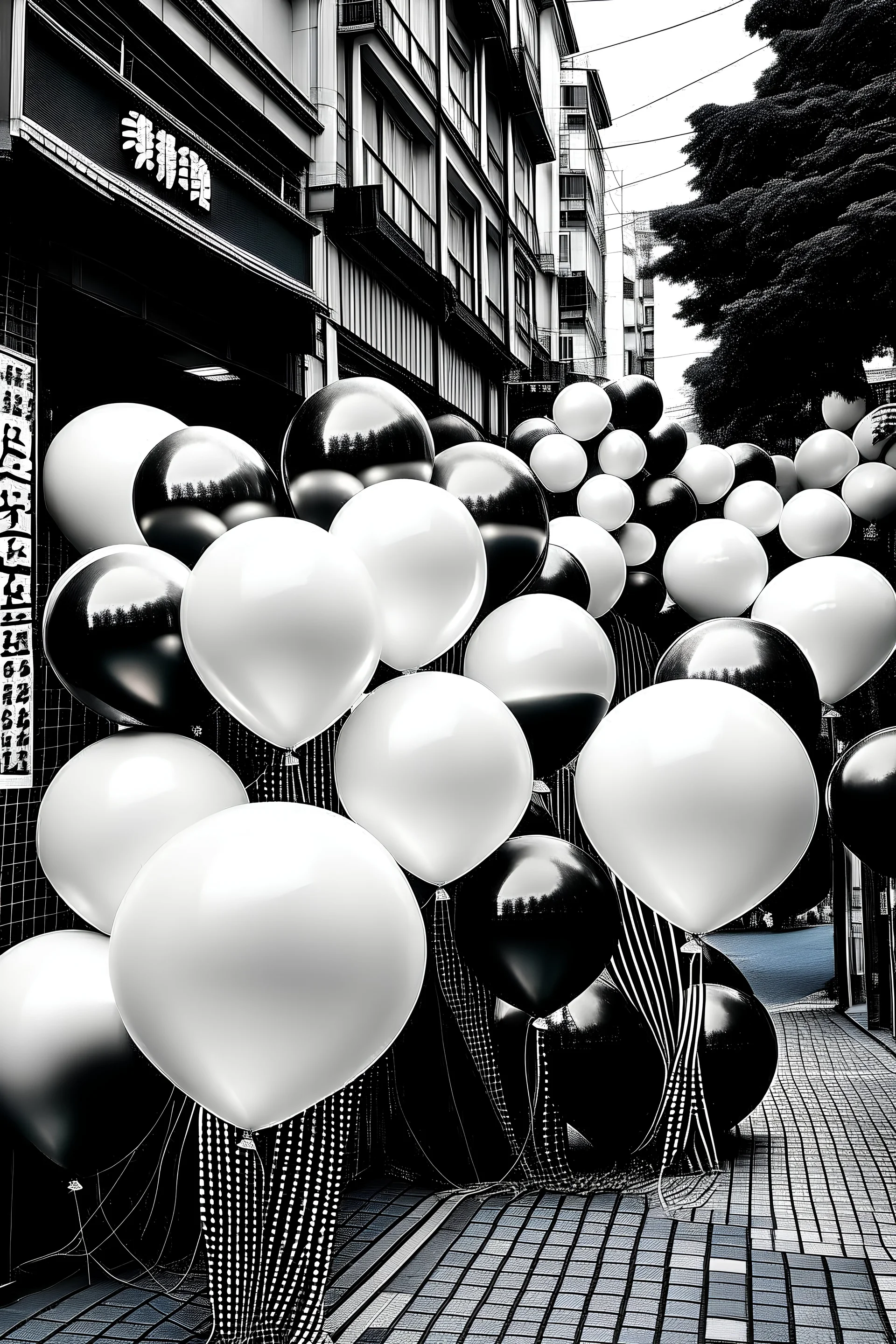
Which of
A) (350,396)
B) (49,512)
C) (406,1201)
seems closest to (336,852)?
(350,396)

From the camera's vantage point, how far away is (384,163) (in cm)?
1091

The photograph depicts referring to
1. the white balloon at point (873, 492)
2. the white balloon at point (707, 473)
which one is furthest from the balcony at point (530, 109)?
the white balloon at point (873, 492)

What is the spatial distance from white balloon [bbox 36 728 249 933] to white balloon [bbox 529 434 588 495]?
339 cm

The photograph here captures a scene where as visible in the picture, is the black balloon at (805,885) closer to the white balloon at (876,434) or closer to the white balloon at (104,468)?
the white balloon at (876,434)

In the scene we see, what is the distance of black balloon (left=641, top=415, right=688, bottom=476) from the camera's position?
6.49 metres

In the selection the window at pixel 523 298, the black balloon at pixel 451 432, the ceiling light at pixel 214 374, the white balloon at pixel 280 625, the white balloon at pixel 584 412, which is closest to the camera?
the white balloon at pixel 280 625

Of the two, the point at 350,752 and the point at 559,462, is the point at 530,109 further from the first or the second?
the point at 350,752

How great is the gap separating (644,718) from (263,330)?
518 cm

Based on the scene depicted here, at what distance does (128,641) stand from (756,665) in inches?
70.9

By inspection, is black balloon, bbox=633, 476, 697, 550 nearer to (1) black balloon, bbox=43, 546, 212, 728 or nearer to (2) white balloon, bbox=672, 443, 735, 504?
(2) white balloon, bbox=672, 443, 735, 504

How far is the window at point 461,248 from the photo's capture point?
1325 cm

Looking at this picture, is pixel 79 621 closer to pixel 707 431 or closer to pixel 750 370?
pixel 750 370

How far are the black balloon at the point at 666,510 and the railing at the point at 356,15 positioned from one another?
559 cm

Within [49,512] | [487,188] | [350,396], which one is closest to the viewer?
[350,396]
